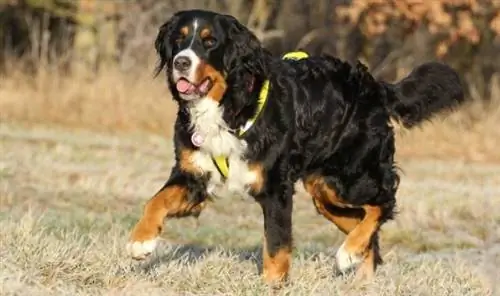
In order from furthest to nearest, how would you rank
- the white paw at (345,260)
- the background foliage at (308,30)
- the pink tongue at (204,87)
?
the background foliage at (308,30), the white paw at (345,260), the pink tongue at (204,87)

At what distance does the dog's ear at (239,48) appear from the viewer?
7.52 meters

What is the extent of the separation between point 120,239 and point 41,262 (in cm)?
185

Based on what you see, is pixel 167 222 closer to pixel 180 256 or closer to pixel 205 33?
pixel 180 256

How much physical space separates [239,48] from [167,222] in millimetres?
4006

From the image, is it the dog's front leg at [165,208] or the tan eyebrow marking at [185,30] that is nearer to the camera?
the dog's front leg at [165,208]

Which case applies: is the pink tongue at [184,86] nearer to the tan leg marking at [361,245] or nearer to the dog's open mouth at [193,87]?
the dog's open mouth at [193,87]

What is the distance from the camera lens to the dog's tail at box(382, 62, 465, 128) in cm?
886

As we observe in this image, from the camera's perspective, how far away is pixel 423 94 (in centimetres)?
896

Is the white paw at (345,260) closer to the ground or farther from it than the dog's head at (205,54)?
closer to the ground

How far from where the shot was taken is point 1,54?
2502 centimetres

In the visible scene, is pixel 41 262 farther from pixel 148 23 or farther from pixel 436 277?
pixel 148 23

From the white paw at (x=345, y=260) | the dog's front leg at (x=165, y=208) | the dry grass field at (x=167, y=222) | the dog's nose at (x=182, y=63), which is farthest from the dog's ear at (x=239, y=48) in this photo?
the white paw at (x=345, y=260)

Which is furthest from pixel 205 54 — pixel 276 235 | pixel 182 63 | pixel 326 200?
pixel 326 200

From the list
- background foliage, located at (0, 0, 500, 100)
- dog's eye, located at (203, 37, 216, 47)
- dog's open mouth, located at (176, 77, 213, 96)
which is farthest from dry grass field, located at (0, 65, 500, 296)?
background foliage, located at (0, 0, 500, 100)
